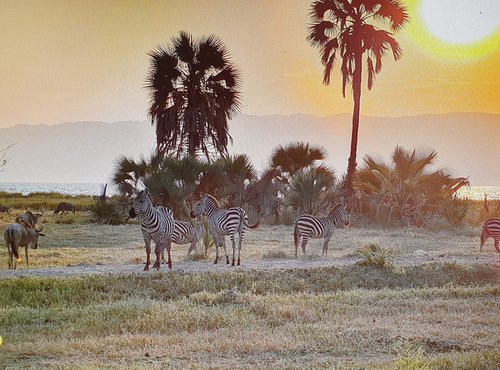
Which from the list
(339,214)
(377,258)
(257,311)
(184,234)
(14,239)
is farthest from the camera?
(339,214)

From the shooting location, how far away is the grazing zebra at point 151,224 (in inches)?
706

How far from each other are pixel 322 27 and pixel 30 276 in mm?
26237

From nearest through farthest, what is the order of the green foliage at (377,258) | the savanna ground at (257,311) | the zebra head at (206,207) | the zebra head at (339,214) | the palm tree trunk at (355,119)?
the savanna ground at (257,311) < the green foliage at (377,258) < the zebra head at (206,207) < the zebra head at (339,214) < the palm tree trunk at (355,119)

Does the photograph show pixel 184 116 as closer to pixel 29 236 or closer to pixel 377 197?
pixel 377 197

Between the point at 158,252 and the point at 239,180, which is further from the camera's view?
the point at 239,180

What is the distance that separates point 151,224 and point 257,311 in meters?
5.75

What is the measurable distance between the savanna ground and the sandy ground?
10 cm

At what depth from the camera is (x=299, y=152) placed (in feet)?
139

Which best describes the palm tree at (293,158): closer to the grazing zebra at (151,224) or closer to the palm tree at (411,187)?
the palm tree at (411,187)

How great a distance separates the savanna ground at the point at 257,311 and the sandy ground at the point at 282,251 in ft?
0.32

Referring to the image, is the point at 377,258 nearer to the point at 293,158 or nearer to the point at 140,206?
the point at 140,206

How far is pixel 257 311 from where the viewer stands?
516 inches

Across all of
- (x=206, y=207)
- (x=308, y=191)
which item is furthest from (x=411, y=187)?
(x=206, y=207)

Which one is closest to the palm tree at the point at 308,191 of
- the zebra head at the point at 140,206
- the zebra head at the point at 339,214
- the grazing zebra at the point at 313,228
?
the zebra head at the point at 339,214
